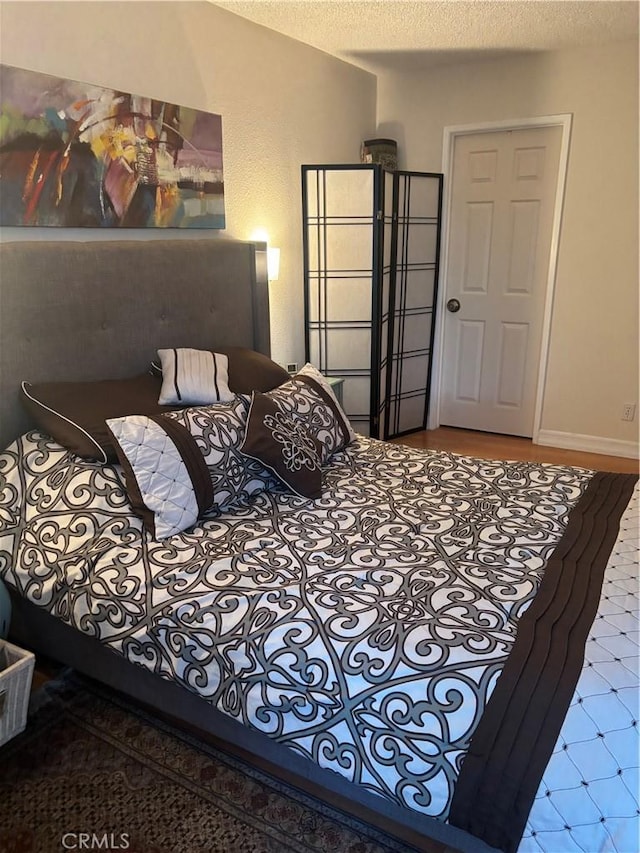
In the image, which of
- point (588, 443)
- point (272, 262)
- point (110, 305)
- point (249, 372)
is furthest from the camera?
point (588, 443)

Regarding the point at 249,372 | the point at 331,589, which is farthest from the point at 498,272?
the point at 331,589

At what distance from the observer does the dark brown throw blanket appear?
1.16m

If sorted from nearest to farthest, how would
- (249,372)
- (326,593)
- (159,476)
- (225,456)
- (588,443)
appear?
(326,593), (159,476), (225,456), (249,372), (588,443)

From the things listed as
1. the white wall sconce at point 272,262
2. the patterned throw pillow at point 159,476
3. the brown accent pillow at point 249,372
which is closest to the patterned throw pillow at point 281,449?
the patterned throw pillow at point 159,476

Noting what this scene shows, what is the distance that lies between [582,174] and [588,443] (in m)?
1.68

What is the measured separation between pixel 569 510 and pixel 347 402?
2.07m

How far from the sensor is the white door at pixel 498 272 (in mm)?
4020

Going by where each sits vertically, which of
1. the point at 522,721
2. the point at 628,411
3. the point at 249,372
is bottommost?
the point at 628,411

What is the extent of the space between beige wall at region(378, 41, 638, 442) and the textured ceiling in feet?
0.59

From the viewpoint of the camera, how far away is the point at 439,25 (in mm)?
3232

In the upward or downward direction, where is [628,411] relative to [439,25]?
downward

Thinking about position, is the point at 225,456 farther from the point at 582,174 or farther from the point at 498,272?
the point at 582,174

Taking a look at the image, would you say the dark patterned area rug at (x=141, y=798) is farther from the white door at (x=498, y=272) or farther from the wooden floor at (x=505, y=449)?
the white door at (x=498, y=272)

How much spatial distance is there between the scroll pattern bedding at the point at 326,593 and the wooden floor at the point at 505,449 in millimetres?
1752
